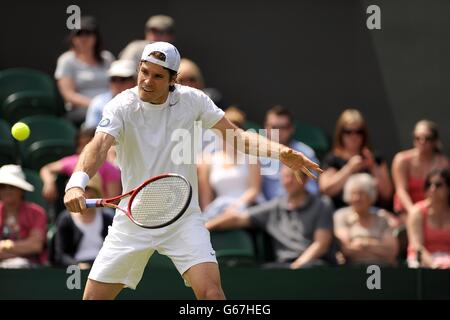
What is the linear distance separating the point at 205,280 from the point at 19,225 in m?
2.61

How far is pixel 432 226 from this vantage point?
8703mm

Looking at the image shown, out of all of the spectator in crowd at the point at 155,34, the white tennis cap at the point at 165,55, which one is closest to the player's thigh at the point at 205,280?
the white tennis cap at the point at 165,55

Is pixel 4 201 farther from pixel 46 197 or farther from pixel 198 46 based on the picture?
pixel 198 46

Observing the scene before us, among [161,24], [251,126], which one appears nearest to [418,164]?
[251,126]

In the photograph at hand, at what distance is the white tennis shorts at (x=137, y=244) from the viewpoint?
20.8ft

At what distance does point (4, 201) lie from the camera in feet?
27.8

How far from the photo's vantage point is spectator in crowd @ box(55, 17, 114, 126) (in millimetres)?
9945

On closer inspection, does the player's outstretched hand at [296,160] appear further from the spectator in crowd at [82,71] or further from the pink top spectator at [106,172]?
the spectator in crowd at [82,71]

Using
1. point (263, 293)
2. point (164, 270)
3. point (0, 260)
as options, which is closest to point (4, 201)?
point (0, 260)

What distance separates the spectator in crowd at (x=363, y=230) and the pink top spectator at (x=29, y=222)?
217 centimetres

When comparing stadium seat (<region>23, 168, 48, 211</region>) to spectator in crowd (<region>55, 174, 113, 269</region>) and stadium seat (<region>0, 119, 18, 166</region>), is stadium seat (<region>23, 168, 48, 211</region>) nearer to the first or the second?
stadium seat (<region>0, 119, 18, 166</region>)

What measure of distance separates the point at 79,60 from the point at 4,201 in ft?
6.55

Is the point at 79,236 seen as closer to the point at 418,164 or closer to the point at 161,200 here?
the point at 161,200

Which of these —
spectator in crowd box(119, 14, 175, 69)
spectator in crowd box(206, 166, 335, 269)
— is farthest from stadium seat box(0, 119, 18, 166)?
spectator in crowd box(206, 166, 335, 269)
